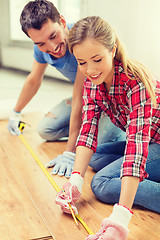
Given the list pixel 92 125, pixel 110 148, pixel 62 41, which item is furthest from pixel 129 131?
pixel 62 41

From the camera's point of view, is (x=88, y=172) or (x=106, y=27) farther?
(x=88, y=172)

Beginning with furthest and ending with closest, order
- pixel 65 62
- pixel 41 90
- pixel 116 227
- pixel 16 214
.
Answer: pixel 41 90
pixel 65 62
pixel 16 214
pixel 116 227

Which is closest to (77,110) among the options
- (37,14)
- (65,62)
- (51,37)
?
(65,62)

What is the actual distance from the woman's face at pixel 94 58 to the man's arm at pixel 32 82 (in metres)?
0.81

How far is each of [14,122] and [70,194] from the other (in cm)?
110

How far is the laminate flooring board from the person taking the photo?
3.71 feet

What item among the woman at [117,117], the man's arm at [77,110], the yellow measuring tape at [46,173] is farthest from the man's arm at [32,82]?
the woman at [117,117]

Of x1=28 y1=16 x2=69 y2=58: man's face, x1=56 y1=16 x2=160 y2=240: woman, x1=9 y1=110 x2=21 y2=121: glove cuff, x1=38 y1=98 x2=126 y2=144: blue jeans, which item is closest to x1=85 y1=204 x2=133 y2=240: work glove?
x1=56 y1=16 x2=160 y2=240: woman

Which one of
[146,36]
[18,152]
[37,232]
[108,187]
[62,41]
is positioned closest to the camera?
[37,232]

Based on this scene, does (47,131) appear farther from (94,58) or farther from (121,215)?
(121,215)

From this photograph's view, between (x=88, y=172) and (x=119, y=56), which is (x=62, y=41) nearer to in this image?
(x=119, y=56)

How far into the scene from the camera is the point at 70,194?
3.92 feet

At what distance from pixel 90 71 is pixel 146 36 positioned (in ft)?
4.15

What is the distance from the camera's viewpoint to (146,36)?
2264 millimetres
